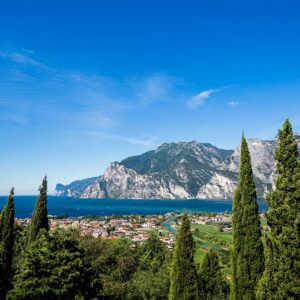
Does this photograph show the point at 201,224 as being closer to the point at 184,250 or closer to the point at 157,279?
the point at 157,279

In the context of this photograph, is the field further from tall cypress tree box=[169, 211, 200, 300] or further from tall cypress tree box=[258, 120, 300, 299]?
tall cypress tree box=[258, 120, 300, 299]

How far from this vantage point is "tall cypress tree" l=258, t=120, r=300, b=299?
10055 mm

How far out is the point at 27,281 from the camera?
12797 millimetres

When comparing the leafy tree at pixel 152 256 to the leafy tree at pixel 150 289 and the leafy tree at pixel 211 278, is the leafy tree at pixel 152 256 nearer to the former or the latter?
the leafy tree at pixel 150 289

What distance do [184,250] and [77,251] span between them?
17.2 feet

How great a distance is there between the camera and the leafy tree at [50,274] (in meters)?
12.9

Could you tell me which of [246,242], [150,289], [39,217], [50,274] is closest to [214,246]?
[150,289]

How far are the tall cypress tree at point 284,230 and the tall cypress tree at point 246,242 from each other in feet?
9.79

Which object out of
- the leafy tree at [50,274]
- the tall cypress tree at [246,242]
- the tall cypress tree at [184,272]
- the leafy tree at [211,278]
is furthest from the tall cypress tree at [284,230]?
the leafy tree at [211,278]

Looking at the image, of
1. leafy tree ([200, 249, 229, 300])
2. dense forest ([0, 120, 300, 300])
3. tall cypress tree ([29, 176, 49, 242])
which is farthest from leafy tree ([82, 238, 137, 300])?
dense forest ([0, 120, 300, 300])

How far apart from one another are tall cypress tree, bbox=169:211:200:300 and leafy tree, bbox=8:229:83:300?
4.71 metres

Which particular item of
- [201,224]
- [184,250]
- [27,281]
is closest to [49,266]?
[27,281]

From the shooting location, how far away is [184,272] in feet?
51.8

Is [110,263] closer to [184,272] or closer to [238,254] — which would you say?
[184,272]
